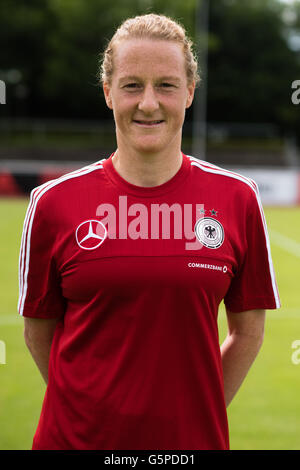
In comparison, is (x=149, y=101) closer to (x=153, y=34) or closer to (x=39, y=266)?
(x=153, y=34)

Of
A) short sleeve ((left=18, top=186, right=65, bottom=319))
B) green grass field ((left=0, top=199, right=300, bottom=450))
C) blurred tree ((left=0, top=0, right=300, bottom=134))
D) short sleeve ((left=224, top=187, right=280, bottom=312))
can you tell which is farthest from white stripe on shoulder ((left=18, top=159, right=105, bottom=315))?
blurred tree ((left=0, top=0, right=300, bottom=134))

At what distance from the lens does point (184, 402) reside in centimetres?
205

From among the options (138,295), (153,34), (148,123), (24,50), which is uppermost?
(24,50)

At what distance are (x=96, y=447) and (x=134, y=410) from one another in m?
0.18

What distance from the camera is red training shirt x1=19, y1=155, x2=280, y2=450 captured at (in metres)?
2.00

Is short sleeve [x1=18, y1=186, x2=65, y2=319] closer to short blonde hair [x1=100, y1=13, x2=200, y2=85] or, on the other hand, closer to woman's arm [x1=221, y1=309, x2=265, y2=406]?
short blonde hair [x1=100, y1=13, x2=200, y2=85]

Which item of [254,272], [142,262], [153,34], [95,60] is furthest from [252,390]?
[95,60]

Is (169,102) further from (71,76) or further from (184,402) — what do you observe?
(71,76)

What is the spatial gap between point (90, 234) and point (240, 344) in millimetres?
740

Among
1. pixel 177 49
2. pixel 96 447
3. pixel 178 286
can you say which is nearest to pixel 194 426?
pixel 96 447

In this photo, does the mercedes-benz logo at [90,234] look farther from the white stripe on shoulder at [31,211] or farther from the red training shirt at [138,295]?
the white stripe on shoulder at [31,211]

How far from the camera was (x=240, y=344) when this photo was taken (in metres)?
2.36

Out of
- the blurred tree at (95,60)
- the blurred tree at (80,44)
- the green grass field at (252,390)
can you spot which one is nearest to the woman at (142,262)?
the green grass field at (252,390)

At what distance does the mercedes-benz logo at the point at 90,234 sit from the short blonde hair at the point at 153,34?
468 mm
